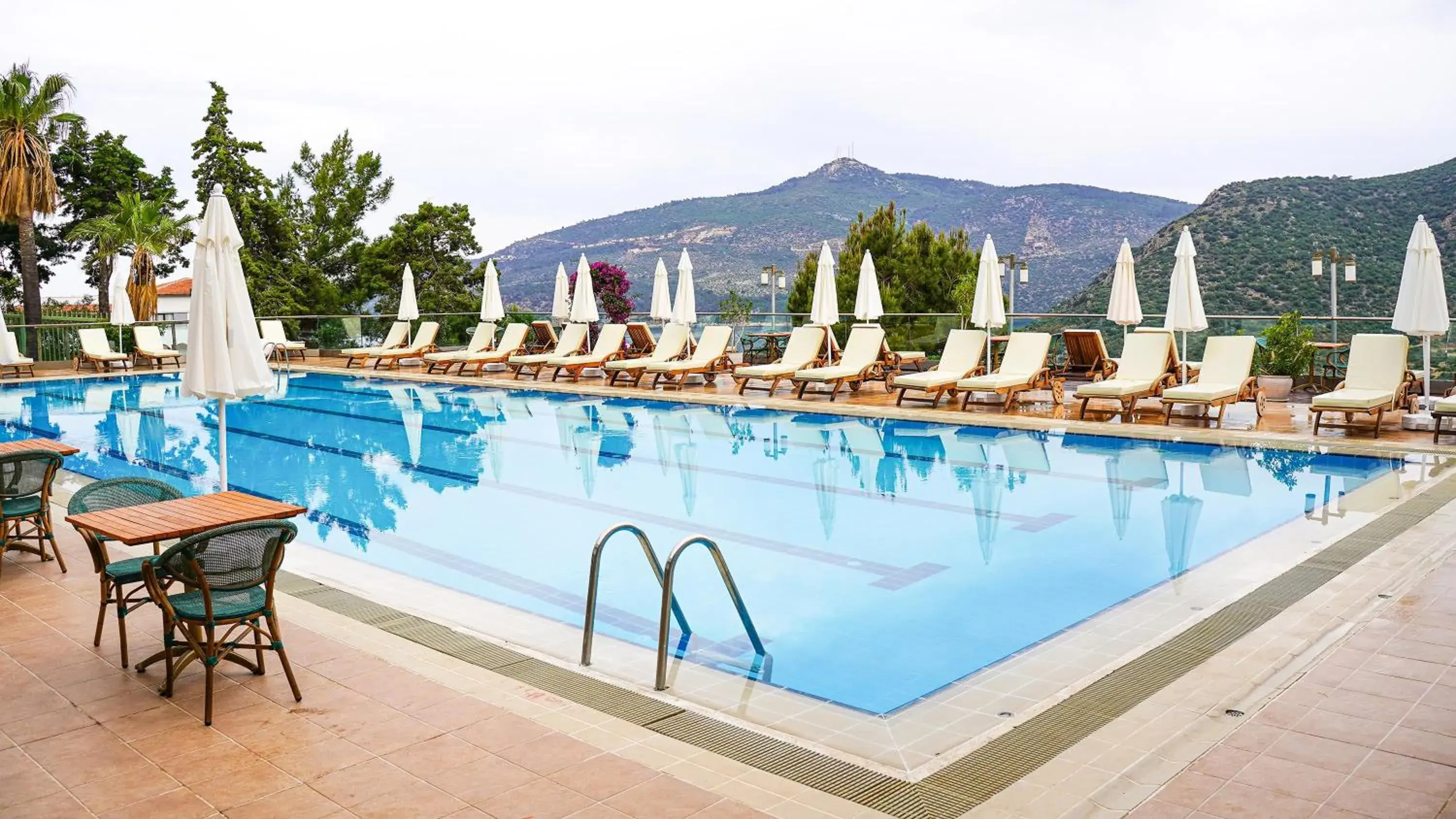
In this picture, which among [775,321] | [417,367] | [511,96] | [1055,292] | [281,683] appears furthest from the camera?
[1055,292]

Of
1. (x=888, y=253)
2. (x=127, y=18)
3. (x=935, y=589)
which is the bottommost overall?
(x=935, y=589)

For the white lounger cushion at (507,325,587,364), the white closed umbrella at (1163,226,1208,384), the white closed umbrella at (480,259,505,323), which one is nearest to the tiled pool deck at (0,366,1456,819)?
the white closed umbrella at (1163,226,1208,384)

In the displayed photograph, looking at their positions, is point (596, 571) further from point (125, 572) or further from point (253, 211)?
point (253, 211)

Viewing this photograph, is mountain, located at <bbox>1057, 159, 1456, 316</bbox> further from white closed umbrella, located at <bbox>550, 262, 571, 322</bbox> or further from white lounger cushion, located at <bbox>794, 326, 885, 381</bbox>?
white lounger cushion, located at <bbox>794, 326, 885, 381</bbox>

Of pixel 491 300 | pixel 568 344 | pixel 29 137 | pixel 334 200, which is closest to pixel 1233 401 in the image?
pixel 568 344

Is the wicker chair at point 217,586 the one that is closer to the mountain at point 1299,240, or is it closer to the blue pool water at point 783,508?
the blue pool water at point 783,508

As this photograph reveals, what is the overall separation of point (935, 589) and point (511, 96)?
3304 cm

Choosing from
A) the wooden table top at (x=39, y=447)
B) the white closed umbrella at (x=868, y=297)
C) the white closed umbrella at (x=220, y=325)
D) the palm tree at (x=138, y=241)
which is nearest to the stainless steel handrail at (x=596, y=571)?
the white closed umbrella at (x=220, y=325)

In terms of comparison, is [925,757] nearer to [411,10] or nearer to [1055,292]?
[411,10]

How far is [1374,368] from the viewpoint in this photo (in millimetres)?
10383

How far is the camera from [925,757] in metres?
3.46

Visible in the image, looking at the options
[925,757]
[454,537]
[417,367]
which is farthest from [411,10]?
[925,757]

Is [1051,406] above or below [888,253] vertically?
below

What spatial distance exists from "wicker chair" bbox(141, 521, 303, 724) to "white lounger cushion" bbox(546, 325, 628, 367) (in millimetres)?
13127
